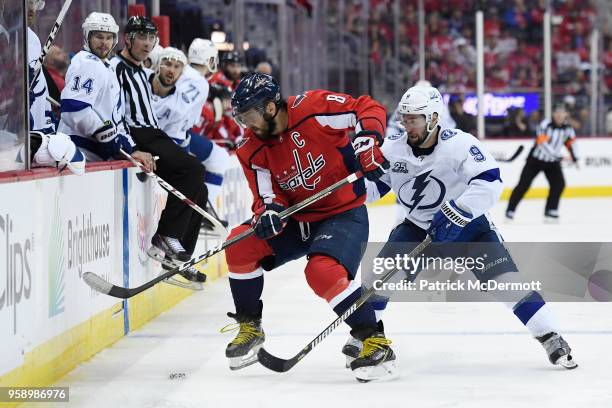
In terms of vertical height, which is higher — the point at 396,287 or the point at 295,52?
the point at 295,52

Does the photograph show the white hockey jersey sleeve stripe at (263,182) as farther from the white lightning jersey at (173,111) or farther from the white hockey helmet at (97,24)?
the white lightning jersey at (173,111)

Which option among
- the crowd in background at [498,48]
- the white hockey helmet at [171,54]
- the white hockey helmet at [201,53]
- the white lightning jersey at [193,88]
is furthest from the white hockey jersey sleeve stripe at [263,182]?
the crowd in background at [498,48]

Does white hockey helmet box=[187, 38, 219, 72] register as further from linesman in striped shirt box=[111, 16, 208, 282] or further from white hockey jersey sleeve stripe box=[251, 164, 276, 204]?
white hockey jersey sleeve stripe box=[251, 164, 276, 204]

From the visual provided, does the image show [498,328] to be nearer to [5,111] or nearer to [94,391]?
[94,391]

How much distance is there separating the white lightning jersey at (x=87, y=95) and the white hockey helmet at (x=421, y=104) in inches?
55.7

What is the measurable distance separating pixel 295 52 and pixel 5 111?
8.33 meters

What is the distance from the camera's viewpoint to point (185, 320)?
5480 millimetres

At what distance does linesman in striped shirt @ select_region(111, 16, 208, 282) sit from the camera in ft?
17.6

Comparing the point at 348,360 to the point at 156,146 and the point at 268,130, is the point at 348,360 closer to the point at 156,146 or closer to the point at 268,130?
the point at 268,130

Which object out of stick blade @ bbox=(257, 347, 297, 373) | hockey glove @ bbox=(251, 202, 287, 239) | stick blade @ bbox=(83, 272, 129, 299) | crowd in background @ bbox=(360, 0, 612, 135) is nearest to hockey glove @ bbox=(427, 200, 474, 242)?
hockey glove @ bbox=(251, 202, 287, 239)

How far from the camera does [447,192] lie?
423 cm

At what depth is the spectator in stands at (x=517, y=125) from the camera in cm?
1370

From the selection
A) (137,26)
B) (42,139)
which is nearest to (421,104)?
(42,139)

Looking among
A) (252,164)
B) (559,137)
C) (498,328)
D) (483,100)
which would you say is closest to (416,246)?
(252,164)
